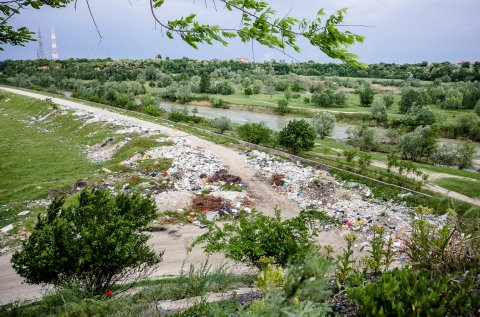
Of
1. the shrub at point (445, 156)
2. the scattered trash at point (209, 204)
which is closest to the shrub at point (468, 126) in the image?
the shrub at point (445, 156)

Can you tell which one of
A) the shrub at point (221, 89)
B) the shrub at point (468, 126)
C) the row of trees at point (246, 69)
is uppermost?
the row of trees at point (246, 69)

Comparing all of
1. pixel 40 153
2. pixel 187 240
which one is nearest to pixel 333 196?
pixel 187 240

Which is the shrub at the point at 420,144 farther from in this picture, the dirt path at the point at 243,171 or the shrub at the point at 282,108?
the shrub at the point at 282,108

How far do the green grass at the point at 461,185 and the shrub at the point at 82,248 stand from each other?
20406 mm

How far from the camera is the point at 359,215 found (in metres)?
17.6

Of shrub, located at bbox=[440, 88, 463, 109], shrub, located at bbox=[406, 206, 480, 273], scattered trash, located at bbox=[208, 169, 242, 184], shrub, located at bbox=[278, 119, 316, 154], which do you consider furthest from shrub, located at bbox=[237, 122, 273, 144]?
shrub, located at bbox=[440, 88, 463, 109]

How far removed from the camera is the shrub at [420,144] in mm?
31595

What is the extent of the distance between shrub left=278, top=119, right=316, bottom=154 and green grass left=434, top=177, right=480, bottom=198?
933 cm

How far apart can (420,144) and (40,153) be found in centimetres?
3415

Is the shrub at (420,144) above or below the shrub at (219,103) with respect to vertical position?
below

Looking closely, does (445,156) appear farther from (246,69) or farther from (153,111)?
(246,69)

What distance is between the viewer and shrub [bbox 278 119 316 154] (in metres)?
26.7

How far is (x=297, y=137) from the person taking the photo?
2683 centimetres

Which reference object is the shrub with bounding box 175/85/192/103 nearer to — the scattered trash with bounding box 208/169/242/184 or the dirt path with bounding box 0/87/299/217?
the dirt path with bounding box 0/87/299/217
